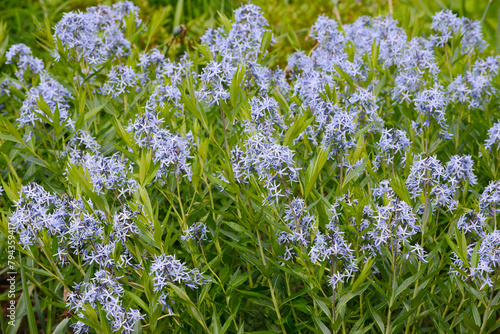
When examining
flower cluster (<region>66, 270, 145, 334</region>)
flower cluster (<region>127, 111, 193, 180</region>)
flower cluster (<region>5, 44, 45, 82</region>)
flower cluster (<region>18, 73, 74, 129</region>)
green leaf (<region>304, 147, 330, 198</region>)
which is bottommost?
flower cluster (<region>66, 270, 145, 334</region>)

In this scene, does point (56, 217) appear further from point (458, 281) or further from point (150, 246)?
point (458, 281)

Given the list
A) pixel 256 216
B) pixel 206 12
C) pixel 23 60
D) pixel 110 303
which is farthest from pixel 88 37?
pixel 206 12

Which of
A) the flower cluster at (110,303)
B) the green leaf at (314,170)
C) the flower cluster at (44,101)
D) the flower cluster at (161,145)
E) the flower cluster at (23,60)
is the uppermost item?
the flower cluster at (23,60)

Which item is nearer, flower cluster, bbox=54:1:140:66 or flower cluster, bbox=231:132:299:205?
flower cluster, bbox=231:132:299:205

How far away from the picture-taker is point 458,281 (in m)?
2.13

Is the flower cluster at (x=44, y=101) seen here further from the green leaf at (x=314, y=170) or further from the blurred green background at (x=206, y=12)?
the blurred green background at (x=206, y=12)

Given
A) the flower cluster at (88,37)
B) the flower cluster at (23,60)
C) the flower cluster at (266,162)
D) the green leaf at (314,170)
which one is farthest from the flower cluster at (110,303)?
the flower cluster at (23,60)

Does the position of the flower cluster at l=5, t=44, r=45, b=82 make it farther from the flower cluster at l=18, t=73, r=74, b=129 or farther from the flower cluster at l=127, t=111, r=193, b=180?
the flower cluster at l=127, t=111, r=193, b=180

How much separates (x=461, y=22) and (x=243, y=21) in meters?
1.50

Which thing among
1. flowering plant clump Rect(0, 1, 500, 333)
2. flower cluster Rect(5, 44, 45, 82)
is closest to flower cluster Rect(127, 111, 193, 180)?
flowering plant clump Rect(0, 1, 500, 333)

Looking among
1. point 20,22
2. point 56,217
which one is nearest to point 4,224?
point 56,217

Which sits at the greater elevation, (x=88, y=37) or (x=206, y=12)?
(x=88, y=37)

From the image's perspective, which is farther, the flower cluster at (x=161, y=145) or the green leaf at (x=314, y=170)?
the flower cluster at (x=161, y=145)

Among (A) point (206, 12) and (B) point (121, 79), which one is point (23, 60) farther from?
(A) point (206, 12)
